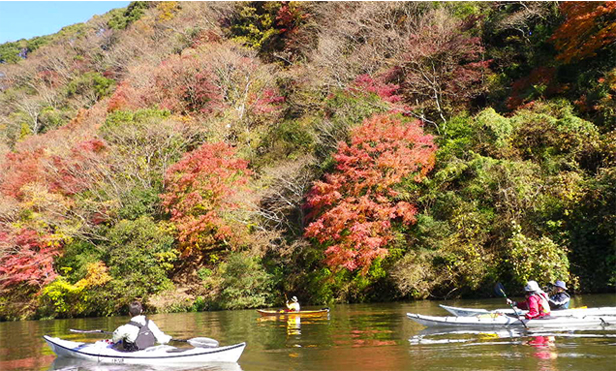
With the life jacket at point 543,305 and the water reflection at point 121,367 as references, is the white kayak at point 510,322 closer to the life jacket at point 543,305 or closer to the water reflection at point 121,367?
the life jacket at point 543,305

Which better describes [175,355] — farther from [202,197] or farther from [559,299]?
[202,197]

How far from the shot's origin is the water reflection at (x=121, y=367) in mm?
9930

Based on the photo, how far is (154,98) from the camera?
4088 centimetres

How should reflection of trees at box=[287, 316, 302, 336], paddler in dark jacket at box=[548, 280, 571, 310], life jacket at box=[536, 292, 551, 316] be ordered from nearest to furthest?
1. life jacket at box=[536, 292, 551, 316]
2. paddler in dark jacket at box=[548, 280, 571, 310]
3. reflection of trees at box=[287, 316, 302, 336]

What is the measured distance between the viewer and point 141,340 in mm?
10344

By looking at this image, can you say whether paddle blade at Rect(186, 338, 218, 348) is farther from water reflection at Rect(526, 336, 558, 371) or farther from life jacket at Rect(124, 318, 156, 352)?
water reflection at Rect(526, 336, 558, 371)

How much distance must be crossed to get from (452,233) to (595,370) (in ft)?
42.4

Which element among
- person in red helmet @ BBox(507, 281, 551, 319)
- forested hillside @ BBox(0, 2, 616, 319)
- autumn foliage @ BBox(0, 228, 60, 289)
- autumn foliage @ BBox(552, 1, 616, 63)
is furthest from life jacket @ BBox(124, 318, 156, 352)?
autumn foliage @ BBox(552, 1, 616, 63)

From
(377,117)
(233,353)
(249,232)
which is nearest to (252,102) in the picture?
(249,232)

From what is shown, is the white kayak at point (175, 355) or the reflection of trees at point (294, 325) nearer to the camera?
the white kayak at point (175, 355)

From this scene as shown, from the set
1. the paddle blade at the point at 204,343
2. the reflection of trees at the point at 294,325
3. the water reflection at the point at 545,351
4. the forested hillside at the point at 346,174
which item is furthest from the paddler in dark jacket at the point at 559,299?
the paddle blade at the point at 204,343

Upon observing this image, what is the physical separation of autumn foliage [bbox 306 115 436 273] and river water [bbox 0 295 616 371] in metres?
3.89

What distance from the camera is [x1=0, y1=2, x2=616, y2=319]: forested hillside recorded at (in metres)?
20.1

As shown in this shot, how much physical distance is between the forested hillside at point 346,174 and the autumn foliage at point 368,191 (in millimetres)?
97
